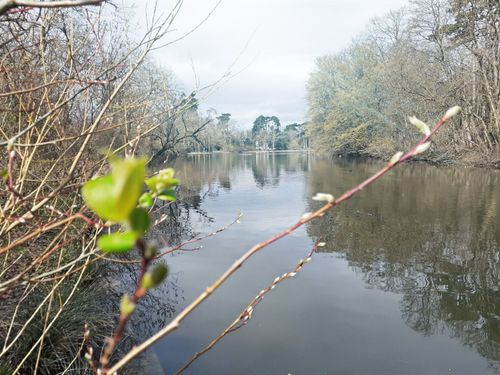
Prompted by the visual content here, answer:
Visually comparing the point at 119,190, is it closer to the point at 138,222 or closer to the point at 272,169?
the point at 138,222

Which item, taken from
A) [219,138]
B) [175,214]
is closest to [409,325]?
[175,214]

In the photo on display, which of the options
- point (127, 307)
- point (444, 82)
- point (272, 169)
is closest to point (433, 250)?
point (127, 307)

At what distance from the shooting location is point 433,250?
7.11 metres

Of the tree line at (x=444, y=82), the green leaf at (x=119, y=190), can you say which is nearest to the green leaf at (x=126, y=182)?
the green leaf at (x=119, y=190)

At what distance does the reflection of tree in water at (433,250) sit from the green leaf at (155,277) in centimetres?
481

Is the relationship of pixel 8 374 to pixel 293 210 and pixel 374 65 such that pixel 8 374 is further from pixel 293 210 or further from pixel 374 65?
pixel 374 65

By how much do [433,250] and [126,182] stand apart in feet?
25.7

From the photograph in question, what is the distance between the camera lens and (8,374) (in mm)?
2420

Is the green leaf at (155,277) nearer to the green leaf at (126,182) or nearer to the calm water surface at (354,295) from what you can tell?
the green leaf at (126,182)

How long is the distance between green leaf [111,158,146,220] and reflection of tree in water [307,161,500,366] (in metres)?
4.88

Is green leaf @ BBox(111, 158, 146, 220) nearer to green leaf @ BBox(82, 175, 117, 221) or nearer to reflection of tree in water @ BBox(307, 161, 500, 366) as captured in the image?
green leaf @ BBox(82, 175, 117, 221)

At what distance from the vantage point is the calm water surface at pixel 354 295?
403cm

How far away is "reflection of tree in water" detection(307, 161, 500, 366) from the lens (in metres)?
4.75

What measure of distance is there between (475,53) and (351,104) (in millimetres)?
11048
